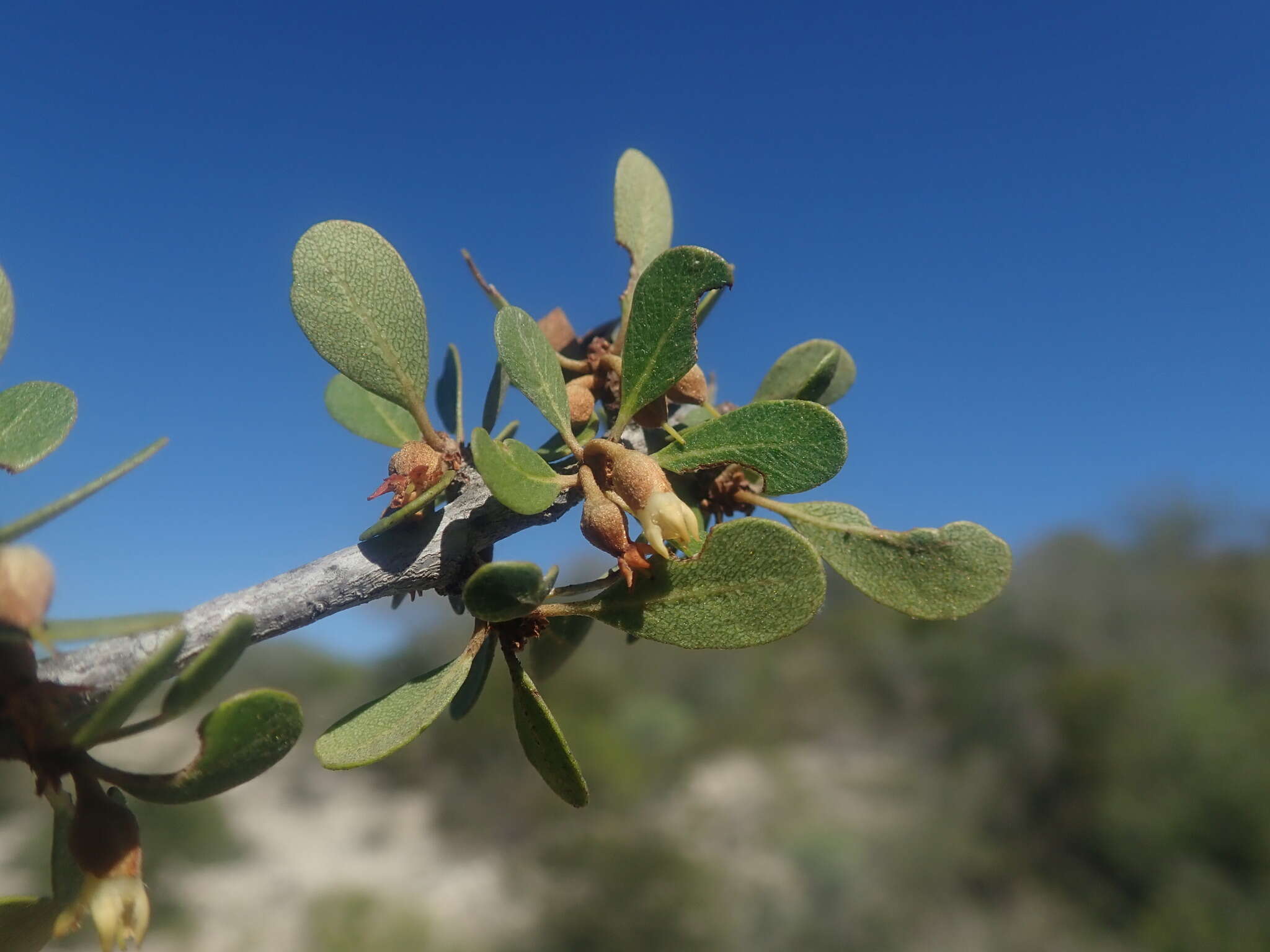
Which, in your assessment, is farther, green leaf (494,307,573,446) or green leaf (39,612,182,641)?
green leaf (494,307,573,446)

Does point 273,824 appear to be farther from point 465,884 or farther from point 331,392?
point 331,392

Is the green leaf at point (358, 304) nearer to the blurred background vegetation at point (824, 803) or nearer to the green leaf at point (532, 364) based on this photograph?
the green leaf at point (532, 364)

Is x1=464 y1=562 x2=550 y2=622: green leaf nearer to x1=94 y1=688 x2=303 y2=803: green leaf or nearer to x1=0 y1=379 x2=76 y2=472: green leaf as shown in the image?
x1=94 y1=688 x2=303 y2=803: green leaf

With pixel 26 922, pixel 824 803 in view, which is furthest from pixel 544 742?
pixel 824 803

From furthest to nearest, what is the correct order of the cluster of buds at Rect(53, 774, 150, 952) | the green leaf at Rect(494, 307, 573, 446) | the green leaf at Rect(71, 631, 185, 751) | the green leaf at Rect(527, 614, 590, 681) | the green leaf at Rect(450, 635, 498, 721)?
the green leaf at Rect(527, 614, 590, 681), the green leaf at Rect(450, 635, 498, 721), the green leaf at Rect(494, 307, 573, 446), the cluster of buds at Rect(53, 774, 150, 952), the green leaf at Rect(71, 631, 185, 751)


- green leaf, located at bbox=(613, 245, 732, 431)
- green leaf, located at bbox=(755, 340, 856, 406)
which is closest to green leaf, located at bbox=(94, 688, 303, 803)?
green leaf, located at bbox=(613, 245, 732, 431)

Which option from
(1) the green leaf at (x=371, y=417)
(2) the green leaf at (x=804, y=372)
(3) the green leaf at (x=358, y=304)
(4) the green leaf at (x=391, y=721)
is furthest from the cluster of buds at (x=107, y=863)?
(2) the green leaf at (x=804, y=372)
